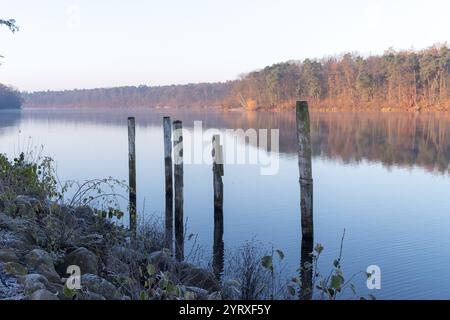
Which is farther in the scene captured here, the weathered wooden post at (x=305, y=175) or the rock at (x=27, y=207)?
the weathered wooden post at (x=305, y=175)

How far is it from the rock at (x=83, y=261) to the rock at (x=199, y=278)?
144 centimetres

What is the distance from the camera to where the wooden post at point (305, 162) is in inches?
356

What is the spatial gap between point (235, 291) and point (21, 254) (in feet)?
10.1

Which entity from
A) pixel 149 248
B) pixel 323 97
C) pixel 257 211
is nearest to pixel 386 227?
pixel 257 211

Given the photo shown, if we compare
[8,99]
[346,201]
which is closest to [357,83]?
[346,201]

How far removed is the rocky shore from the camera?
5.13 meters

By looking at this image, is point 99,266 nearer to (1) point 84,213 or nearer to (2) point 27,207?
(2) point 27,207

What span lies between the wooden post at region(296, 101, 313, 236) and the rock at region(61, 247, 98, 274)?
4130mm

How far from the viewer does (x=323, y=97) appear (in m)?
93.0

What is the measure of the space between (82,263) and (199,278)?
1956mm

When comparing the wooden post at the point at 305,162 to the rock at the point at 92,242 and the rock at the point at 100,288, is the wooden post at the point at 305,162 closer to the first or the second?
the rock at the point at 92,242

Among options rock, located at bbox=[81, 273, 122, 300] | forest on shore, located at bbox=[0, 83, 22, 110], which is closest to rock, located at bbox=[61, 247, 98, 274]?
rock, located at bbox=[81, 273, 122, 300]

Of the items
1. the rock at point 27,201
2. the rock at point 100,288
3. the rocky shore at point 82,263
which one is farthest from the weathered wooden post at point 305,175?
the rock at point 27,201
